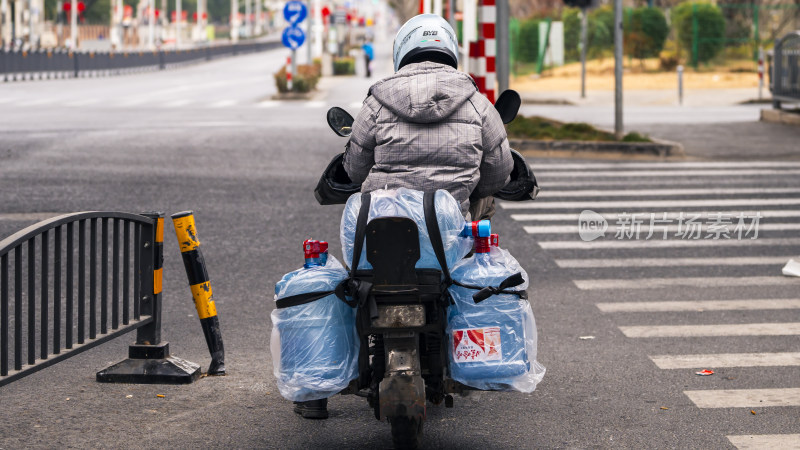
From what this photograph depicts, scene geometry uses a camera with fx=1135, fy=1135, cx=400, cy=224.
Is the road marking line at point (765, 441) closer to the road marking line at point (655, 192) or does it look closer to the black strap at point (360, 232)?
the black strap at point (360, 232)

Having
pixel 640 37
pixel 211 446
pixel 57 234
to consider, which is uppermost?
pixel 640 37

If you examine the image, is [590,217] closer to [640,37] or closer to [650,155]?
[650,155]

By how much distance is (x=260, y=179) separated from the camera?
13.8m

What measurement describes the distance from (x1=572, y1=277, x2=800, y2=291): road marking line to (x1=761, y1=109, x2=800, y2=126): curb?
1406cm

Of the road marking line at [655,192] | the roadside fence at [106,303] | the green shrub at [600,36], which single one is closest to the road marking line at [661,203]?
the road marking line at [655,192]

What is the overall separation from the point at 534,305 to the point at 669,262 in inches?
80.4

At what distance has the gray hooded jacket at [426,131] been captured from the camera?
4570 millimetres

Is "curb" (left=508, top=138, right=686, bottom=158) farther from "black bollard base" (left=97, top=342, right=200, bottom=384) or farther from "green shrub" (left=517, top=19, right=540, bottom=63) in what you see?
"green shrub" (left=517, top=19, right=540, bottom=63)

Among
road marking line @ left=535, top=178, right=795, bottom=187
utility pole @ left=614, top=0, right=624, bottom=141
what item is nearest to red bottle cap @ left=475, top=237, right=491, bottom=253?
road marking line @ left=535, top=178, right=795, bottom=187

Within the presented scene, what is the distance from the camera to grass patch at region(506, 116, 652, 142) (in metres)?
17.4

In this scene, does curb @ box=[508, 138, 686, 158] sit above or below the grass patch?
below

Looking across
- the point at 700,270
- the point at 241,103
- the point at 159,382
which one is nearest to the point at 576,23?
the point at 241,103

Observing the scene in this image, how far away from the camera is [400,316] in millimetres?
4316

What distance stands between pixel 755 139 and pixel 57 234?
15.9 meters
